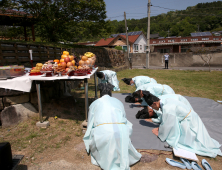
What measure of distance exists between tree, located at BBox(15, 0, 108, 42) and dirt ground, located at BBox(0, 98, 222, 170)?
343 inches

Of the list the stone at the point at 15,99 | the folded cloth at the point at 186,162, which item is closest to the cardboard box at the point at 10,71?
the stone at the point at 15,99

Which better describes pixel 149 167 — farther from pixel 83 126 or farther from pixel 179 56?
pixel 179 56

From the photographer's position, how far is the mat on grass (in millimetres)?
3400

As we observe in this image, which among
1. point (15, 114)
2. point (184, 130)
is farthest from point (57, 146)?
point (184, 130)

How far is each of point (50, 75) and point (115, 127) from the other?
2.16m

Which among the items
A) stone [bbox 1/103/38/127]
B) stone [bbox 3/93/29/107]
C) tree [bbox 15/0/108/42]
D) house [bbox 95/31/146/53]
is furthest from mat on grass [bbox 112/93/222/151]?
house [bbox 95/31/146/53]

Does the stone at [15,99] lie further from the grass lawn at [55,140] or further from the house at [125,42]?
the house at [125,42]

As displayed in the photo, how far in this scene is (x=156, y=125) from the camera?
419 centimetres

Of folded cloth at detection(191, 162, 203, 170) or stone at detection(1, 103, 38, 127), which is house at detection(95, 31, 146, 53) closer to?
stone at detection(1, 103, 38, 127)

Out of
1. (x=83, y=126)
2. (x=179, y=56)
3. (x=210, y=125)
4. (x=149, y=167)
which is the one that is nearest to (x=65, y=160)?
(x=83, y=126)

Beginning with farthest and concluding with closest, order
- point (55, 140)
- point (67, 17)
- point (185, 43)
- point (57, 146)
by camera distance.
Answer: point (185, 43) < point (67, 17) < point (55, 140) < point (57, 146)

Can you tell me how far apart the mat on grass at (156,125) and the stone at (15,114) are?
2663 millimetres

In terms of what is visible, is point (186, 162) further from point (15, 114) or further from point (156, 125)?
point (15, 114)

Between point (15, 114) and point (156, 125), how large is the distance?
3.50m
